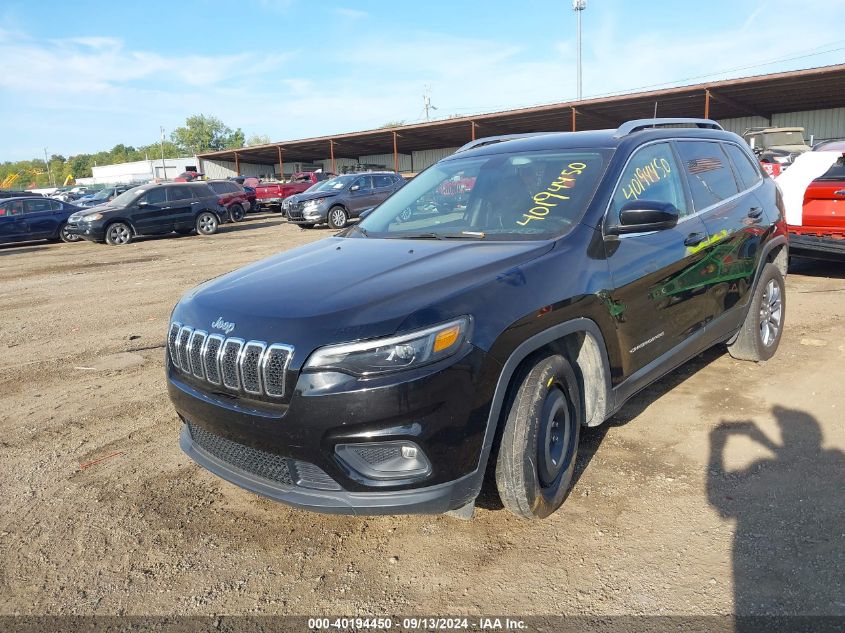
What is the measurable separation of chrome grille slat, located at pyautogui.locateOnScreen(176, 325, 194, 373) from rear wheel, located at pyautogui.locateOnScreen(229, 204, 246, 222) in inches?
851

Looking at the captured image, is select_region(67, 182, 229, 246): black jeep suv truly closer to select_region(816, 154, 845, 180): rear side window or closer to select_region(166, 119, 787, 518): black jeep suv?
select_region(166, 119, 787, 518): black jeep suv

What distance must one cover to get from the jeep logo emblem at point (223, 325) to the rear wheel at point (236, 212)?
21.8 m

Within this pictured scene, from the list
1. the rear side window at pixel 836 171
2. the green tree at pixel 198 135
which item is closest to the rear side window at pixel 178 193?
the rear side window at pixel 836 171

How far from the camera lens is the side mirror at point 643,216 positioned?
3217mm

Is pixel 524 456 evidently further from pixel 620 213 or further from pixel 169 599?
pixel 169 599

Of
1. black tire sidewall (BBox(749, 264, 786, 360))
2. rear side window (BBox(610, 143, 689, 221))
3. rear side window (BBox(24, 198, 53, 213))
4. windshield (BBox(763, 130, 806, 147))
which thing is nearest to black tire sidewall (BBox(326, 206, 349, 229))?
rear side window (BBox(24, 198, 53, 213))

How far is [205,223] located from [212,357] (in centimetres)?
1814

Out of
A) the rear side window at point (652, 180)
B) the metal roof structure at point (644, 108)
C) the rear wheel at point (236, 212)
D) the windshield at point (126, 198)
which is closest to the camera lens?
the rear side window at point (652, 180)

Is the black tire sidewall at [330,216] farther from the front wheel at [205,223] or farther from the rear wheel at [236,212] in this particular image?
the rear wheel at [236,212]

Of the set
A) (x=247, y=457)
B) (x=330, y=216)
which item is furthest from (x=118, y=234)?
(x=247, y=457)

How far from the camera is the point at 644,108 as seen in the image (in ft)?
95.3

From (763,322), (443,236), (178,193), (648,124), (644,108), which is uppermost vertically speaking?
(644,108)

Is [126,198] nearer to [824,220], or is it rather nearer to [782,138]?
[824,220]

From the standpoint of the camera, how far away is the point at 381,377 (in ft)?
7.83
